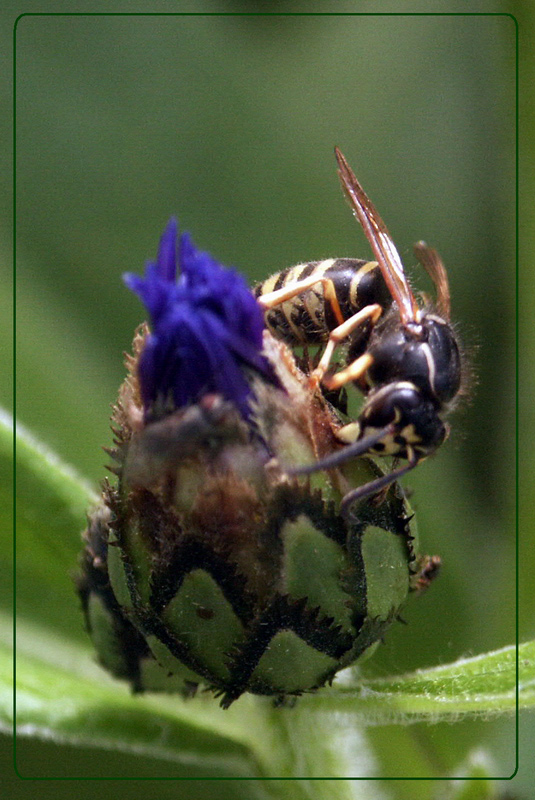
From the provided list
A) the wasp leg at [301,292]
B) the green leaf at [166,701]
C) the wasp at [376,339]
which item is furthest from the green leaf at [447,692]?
the wasp leg at [301,292]

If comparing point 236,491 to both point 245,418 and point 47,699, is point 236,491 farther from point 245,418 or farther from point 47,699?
point 47,699

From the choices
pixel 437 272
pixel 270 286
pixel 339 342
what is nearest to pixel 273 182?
pixel 437 272

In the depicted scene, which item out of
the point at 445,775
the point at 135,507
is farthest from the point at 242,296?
the point at 445,775

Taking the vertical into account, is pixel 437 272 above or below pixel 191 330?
below

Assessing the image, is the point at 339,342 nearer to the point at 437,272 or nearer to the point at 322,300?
the point at 322,300

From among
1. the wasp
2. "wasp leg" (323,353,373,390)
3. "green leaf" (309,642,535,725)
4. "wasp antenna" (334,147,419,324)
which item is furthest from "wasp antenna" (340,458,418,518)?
"green leaf" (309,642,535,725)

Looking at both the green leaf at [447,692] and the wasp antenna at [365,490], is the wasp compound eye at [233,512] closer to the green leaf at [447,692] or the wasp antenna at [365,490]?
the wasp antenna at [365,490]
